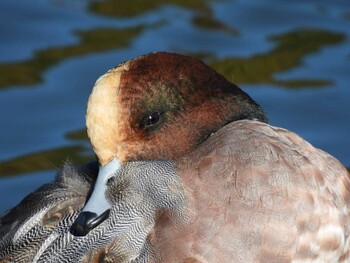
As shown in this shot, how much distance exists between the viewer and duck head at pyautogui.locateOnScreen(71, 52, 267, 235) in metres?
4.28

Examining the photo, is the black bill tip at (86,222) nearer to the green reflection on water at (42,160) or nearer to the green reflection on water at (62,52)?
the green reflection on water at (42,160)

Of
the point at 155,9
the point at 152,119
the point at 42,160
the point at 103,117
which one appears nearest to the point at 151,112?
the point at 152,119

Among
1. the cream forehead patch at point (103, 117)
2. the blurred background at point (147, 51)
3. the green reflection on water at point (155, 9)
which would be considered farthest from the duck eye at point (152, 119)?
the green reflection on water at point (155, 9)

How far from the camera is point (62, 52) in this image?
7.54 m

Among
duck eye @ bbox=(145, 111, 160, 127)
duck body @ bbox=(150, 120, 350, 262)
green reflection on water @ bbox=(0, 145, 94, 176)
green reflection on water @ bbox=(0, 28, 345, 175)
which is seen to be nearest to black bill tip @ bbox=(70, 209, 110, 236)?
duck body @ bbox=(150, 120, 350, 262)

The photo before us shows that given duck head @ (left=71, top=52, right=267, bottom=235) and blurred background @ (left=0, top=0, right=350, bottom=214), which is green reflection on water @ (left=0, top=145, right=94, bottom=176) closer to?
blurred background @ (left=0, top=0, right=350, bottom=214)

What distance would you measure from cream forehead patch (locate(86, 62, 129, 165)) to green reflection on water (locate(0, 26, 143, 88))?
9.90 feet

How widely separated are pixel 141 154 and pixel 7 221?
0.72 meters

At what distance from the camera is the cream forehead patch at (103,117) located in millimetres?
4273

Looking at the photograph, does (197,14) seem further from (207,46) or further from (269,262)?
(269,262)

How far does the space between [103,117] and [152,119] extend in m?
0.20

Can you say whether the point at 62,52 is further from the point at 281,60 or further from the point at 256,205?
the point at 256,205

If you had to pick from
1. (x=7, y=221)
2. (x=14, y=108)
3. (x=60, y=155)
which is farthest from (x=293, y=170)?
(x=14, y=108)

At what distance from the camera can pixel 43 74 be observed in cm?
733
